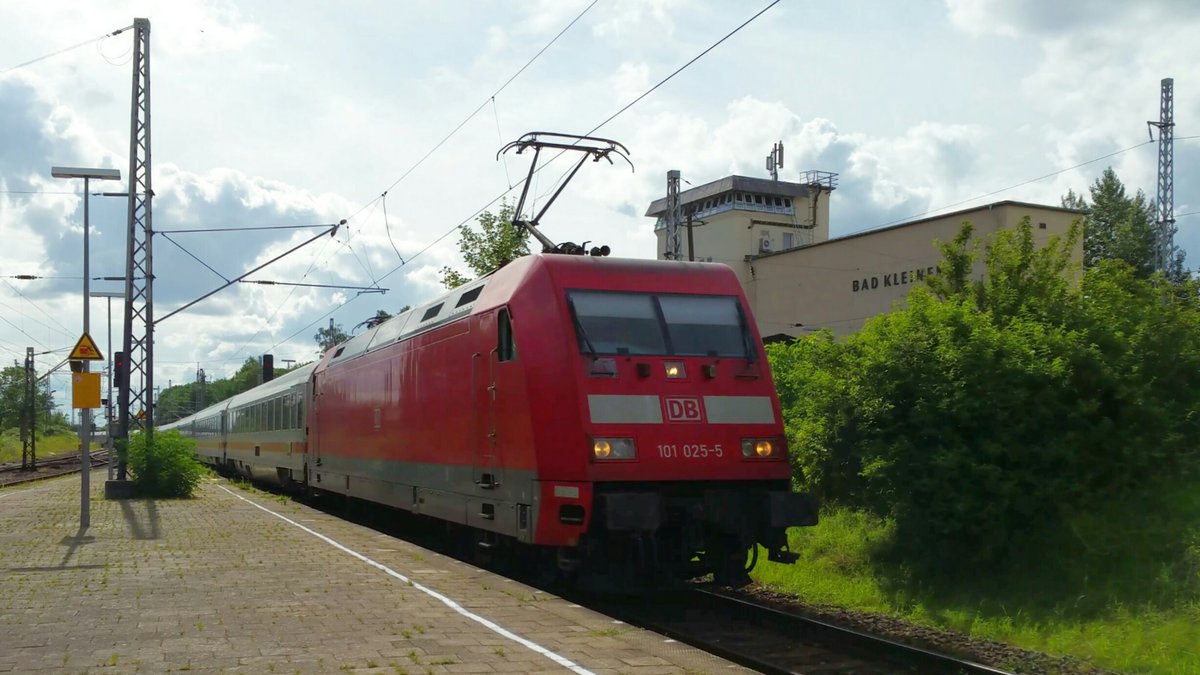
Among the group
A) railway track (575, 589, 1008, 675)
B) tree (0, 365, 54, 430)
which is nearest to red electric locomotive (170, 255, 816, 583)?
railway track (575, 589, 1008, 675)

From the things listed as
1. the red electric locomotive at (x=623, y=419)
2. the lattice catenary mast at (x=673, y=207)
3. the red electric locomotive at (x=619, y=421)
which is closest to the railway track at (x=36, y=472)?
the lattice catenary mast at (x=673, y=207)

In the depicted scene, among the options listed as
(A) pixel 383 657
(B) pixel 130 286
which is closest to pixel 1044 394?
(A) pixel 383 657

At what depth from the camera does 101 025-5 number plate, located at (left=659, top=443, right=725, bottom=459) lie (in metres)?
10.3

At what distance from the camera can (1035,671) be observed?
25.4 ft

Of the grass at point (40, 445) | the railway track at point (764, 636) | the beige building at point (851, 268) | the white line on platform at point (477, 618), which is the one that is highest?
the beige building at point (851, 268)

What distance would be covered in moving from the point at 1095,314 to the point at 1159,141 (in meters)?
30.0

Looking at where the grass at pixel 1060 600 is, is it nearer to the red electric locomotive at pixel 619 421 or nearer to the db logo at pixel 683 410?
the red electric locomotive at pixel 619 421

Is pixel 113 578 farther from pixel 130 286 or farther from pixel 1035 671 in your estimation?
pixel 130 286

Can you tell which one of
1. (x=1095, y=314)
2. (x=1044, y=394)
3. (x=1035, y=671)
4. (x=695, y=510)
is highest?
(x=1095, y=314)

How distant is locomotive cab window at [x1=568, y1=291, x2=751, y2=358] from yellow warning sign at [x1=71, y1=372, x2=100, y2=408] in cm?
1027

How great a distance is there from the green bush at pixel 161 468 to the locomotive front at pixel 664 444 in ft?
61.4

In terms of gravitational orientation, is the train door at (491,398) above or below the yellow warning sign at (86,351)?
below

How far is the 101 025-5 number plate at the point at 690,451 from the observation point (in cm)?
1030

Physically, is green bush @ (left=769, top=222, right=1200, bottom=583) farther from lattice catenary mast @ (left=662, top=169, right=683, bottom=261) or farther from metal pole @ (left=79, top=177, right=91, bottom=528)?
lattice catenary mast @ (left=662, top=169, right=683, bottom=261)
